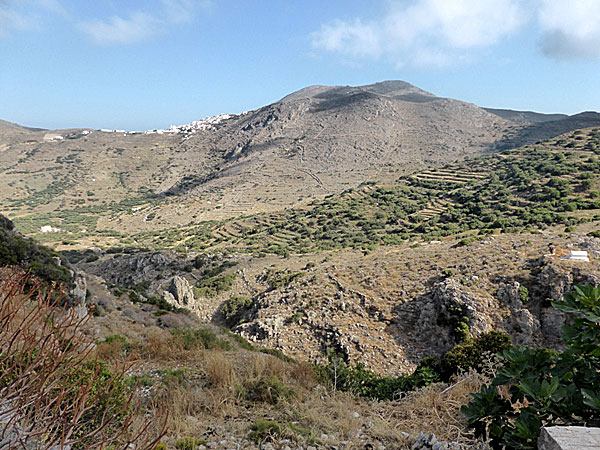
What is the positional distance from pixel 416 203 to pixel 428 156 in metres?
53.6

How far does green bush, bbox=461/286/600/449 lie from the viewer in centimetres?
192

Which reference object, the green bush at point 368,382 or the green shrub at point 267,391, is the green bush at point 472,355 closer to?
the green bush at point 368,382

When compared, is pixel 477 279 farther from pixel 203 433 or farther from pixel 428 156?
pixel 428 156

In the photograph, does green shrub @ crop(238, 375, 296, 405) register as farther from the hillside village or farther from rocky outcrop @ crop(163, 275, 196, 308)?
rocky outcrop @ crop(163, 275, 196, 308)

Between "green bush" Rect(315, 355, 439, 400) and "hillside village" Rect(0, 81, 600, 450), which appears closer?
"hillside village" Rect(0, 81, 600, 450)

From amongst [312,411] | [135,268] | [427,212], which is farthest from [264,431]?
[427,212]

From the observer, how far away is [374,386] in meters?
6.15

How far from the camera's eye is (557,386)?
1972 mm

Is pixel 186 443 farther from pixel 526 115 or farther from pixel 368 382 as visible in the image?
pixel 526 115

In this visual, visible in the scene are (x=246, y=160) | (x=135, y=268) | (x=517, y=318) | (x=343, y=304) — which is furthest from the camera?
(x=246, y=160)

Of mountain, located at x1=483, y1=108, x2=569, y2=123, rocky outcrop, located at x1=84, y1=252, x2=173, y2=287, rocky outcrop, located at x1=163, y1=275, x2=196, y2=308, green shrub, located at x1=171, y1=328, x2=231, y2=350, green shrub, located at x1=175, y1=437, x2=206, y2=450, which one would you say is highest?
mountain, located at x1=483, y1=108, x2=569, y2=123

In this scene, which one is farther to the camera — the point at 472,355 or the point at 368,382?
the point at 368,382

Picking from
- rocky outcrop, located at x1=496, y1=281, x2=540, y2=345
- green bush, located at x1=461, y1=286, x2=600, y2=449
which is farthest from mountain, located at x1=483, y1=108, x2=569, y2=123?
green bush, located at x1=461, y1=286, x2=600, y2=449

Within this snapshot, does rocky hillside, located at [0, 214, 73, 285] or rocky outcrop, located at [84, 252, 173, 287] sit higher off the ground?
rocky hillside, located at [0, 214, 73, 285]
